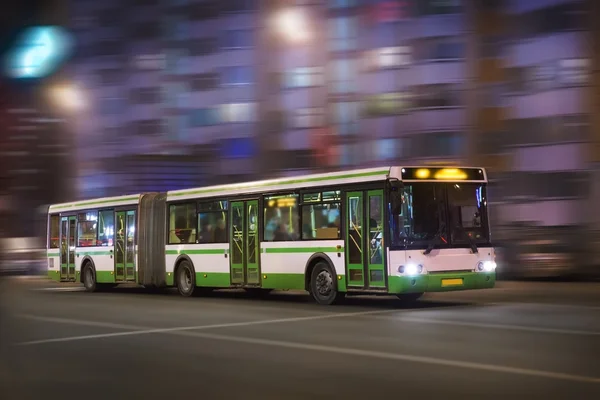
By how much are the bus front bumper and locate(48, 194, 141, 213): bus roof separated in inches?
414

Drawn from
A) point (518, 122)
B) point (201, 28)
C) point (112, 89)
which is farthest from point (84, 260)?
point (112, 89)

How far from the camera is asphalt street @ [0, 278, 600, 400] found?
8.24m

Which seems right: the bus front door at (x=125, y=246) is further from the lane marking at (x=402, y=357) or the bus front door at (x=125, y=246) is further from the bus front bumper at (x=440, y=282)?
the lane marking at (x=402, y=357)

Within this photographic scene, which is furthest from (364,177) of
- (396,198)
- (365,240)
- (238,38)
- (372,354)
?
(238,38)

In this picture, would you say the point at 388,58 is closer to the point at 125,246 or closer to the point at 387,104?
the point at 387,104

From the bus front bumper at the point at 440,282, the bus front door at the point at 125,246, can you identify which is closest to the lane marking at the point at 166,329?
the bus front bumper at the point at 440,282

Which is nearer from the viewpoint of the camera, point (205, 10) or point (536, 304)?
point (536, 304)

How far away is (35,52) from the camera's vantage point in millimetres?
8203

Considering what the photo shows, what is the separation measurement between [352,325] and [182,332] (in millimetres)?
2674

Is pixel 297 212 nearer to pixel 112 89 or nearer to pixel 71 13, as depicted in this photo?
pixel 112 89

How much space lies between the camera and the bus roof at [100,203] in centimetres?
2470

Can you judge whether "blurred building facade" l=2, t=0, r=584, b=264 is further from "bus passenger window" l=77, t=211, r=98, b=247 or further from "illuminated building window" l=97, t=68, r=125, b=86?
"bus passenger window" l=77, t=211, r=98, b=247

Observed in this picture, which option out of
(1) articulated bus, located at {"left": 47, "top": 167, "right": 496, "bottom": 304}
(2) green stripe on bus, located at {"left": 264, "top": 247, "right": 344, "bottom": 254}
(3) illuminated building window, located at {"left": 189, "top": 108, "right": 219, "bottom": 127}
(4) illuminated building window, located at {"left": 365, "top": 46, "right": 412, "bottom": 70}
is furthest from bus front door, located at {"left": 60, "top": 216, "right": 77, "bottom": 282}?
(3) illuminated building window, located at {"left": 189, "top": 108, "right": 219, "bottom": 127}

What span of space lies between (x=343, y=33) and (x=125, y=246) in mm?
29527
